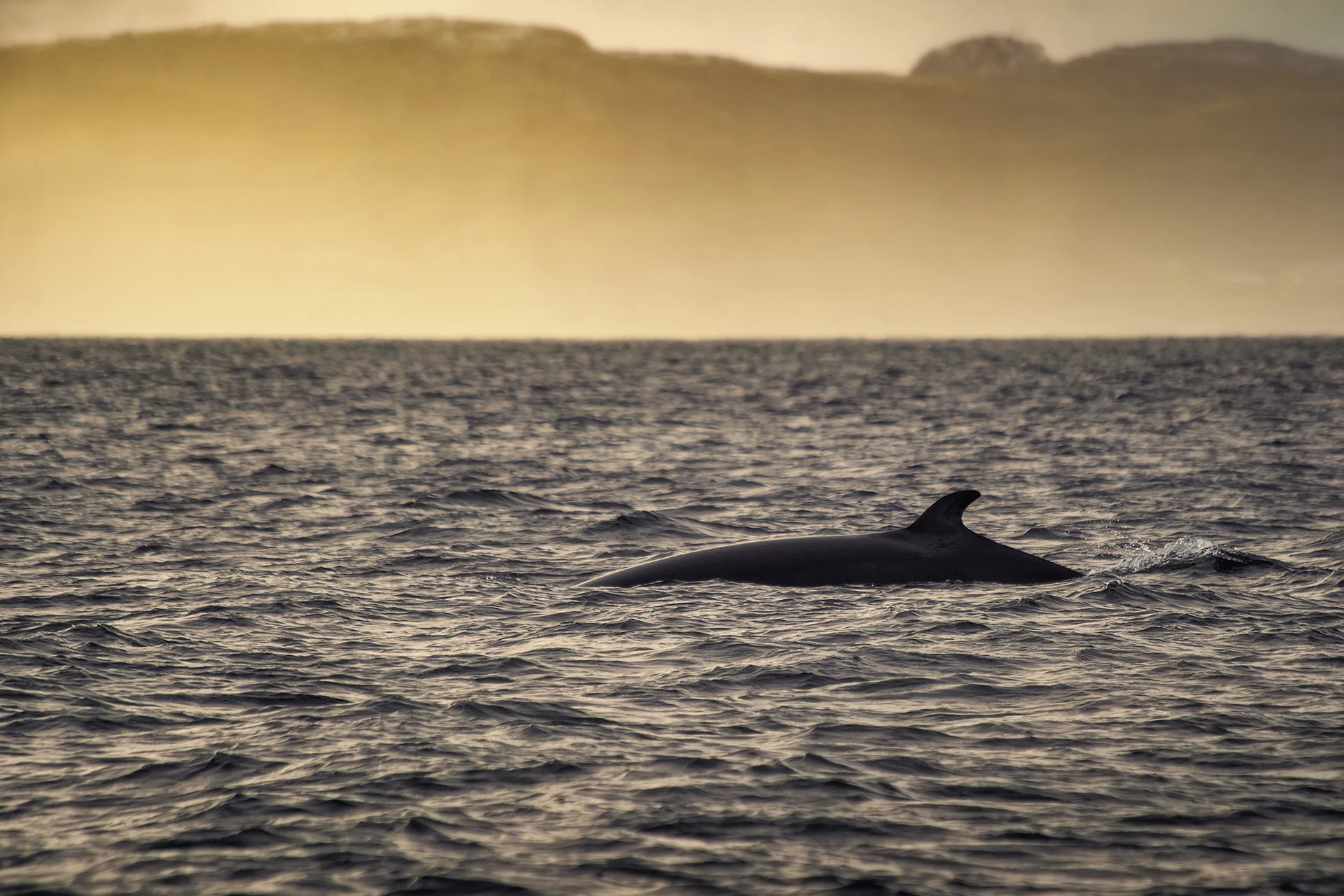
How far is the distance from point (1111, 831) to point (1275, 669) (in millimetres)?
4606

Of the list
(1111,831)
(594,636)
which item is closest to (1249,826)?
(1111,831)

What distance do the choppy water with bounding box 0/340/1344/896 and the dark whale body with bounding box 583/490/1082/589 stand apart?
1.39ft

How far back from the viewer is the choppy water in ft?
24.8

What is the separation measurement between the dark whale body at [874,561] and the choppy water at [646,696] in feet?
1.39

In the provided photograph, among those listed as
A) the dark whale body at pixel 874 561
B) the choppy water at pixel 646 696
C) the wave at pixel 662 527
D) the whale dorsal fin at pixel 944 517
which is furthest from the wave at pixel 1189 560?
the wave at pixel 662 527

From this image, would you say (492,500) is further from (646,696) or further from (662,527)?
(646,696)

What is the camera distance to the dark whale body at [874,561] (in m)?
15.5

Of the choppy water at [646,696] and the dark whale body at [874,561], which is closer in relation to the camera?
the choppy water at [646,696]

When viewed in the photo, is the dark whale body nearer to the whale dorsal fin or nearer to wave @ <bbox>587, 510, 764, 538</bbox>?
the whale dorsal fin

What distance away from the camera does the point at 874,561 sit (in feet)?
51.2

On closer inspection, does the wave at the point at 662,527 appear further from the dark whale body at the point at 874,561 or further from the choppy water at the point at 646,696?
the dark whale body at the point at 874,561

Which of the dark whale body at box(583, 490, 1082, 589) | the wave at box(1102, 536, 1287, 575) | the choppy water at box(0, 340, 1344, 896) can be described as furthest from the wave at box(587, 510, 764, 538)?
the wave at box(1102, 536, 1287, 575)

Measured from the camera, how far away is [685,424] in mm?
48750

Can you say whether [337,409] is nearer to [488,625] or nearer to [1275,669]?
[488,625]
